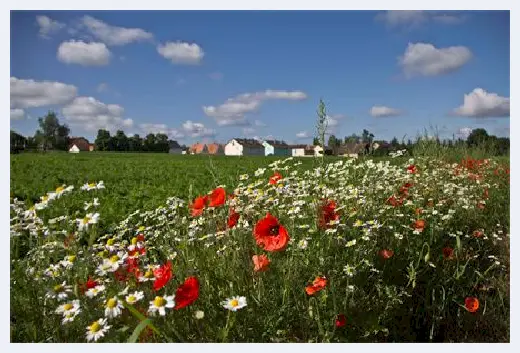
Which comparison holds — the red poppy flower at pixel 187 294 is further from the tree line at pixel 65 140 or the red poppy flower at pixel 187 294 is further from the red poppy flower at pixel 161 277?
the tree line at pixel 65 140

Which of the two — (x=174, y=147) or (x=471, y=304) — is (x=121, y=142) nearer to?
(x=174, y=147)

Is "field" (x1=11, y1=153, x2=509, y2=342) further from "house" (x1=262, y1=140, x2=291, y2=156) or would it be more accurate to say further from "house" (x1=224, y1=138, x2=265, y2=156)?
"house" (x1=224, y1=138, x2=265, y2=156)

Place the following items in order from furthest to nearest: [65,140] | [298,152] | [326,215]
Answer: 1. [65,140]
2. [298,152]
3. [326,215]

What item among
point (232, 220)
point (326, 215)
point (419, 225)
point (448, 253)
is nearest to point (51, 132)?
point (232, 220)

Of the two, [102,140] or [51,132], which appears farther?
[102,140]

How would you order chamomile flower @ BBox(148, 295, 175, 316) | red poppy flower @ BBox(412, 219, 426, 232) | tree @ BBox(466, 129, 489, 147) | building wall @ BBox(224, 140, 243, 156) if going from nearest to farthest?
chamomile flower @ BBox(148, 295, 175, 316) < red poppy flower @ BBox(412, 219, 426, 232) < building wall @ BBox(224, 140, 243, 156) < tree @ BBox(466, 129, 489, 147)

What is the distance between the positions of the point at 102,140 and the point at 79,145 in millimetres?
150

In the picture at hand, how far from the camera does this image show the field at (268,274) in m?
1.77

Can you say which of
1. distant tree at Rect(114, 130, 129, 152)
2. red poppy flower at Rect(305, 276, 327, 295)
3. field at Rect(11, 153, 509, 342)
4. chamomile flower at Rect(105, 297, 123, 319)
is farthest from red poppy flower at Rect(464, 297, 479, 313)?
distant tree at Rect(114, 130, 129, 152)

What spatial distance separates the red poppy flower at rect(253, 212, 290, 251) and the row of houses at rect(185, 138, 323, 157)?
816 mm

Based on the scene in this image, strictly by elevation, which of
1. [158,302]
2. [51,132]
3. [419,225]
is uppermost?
[51,132]

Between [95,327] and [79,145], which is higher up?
[79,145]

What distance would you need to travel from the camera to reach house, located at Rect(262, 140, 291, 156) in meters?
2.91

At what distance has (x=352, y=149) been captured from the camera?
115 inches
